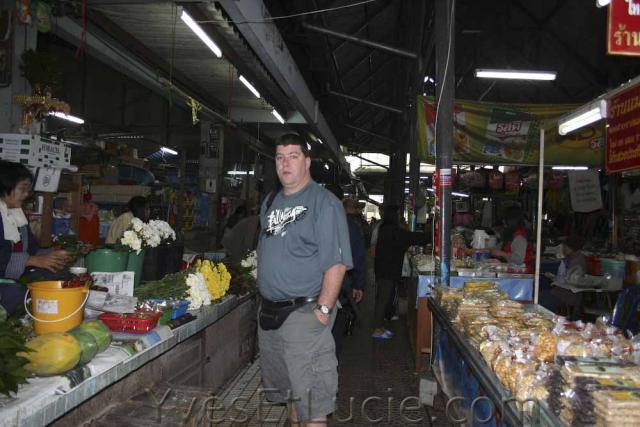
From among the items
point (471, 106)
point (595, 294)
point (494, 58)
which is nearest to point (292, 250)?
point (471, 106)

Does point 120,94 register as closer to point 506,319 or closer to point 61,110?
point 61,110

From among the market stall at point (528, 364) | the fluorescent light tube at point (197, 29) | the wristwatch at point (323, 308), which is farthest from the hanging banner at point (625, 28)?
the fluorescent light tube at point (197, 29)

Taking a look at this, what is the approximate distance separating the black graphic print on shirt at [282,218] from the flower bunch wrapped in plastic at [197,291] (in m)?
1.13

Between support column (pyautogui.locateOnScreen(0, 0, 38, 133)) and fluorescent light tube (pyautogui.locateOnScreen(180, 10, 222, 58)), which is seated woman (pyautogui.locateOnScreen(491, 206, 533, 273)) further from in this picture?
support column (pyautogui.locateOnScreen(0, 0, 38, 133))

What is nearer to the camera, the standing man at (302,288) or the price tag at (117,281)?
the standing man at (302,288)

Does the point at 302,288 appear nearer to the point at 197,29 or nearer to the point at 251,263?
the point at 251,263

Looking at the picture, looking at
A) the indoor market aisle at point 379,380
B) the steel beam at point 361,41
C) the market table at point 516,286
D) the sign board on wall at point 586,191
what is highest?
the steel beam at point 361,41

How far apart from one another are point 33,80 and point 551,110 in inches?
278

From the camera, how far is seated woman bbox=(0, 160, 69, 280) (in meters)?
3.45

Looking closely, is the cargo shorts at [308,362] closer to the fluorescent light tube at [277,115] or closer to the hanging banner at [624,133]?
the hanging banner at [624,133]

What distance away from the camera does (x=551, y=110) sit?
7.93 meters

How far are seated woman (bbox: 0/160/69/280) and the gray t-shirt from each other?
5.31 ft

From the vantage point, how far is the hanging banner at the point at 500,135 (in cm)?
784

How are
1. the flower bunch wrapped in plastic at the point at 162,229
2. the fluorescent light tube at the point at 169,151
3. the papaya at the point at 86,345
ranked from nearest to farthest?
the papaya at the point at 86,345 → the flower bunch wrapped in plastic at the point at 162,229 → the fluorescent light tube at the point at 169,151
